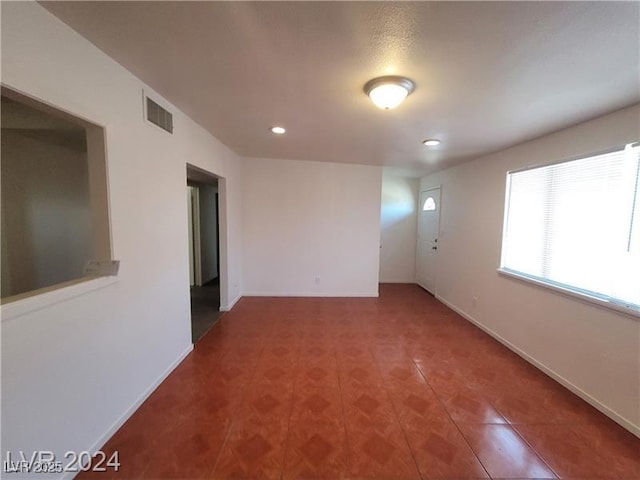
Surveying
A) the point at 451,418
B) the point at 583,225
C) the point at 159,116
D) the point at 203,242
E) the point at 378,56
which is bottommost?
the point at 451,418

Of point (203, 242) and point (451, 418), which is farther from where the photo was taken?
point (203, 242)

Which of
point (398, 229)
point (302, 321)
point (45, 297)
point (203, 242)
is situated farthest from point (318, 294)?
point (45, 297)

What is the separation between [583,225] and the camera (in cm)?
227

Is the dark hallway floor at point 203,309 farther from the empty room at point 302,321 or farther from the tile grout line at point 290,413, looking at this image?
the tile grout line at point 290,413

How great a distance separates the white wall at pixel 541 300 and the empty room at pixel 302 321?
0.07 feet

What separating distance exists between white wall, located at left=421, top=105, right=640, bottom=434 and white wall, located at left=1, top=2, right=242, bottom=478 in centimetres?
366

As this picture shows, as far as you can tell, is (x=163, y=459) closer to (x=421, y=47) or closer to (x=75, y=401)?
(x=75, y=401)

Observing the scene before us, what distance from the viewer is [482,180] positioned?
3.64 metres

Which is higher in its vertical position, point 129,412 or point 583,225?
point 583,225

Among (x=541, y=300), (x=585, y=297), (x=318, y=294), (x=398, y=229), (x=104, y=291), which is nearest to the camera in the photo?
(x=104, y=291)

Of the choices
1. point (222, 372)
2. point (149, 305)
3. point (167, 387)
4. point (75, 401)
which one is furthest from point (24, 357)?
point (222, 372)

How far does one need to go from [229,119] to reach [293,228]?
2370mm

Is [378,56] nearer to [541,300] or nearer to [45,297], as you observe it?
[45,297]

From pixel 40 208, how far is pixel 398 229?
5719mm
